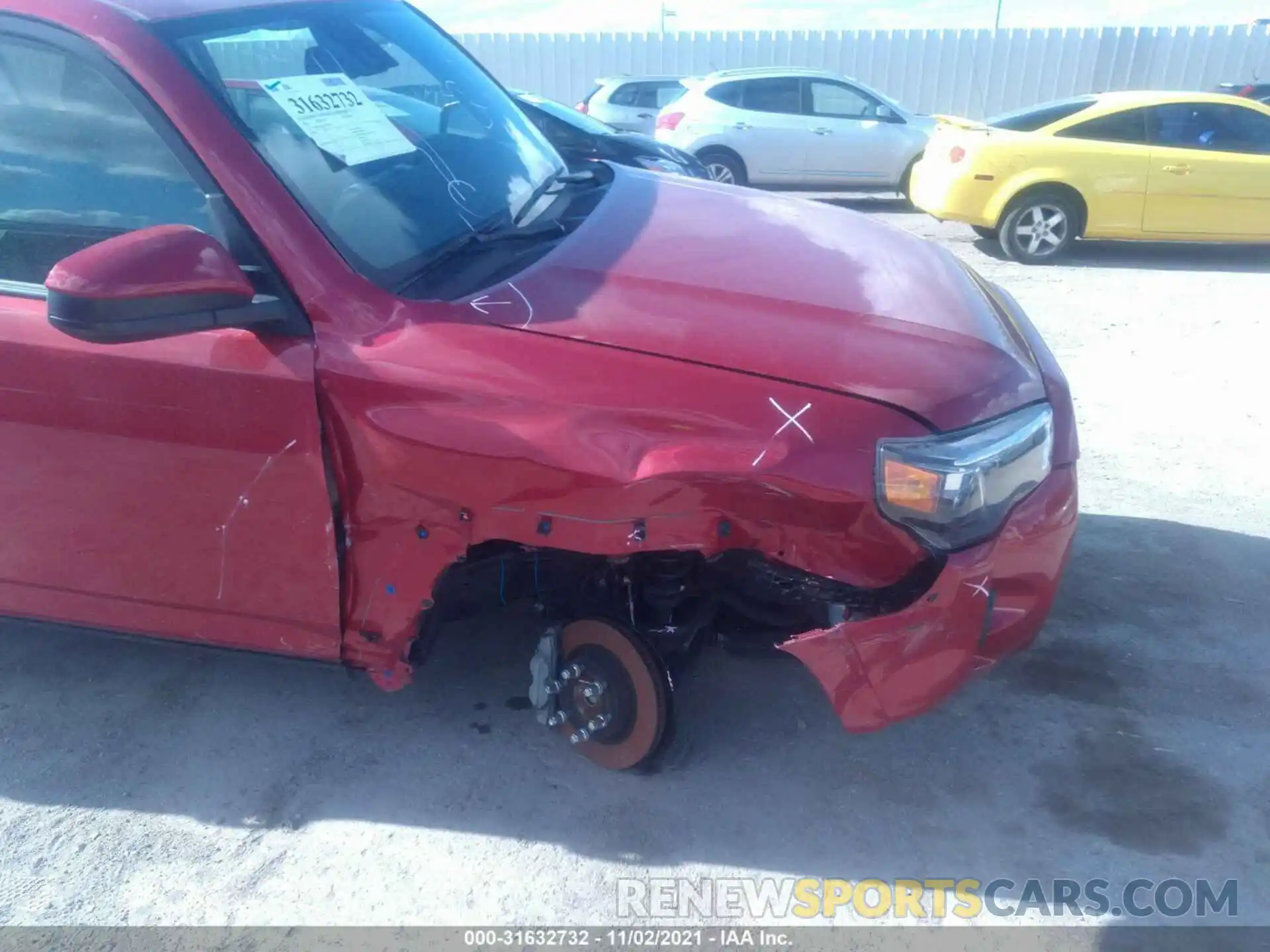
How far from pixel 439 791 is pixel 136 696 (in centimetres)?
111

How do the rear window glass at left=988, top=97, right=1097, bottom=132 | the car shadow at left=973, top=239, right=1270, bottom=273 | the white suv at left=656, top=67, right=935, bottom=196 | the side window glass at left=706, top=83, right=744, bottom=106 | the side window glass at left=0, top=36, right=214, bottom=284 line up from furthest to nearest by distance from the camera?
1. the side window glass at left=706, top=83, right=744, bottom=106
2. the white suv at left=656, top=67, right=935, bottom=196
3. the rear window glass at left=988, top=97, right=1097, bottom=132
4. the car shadow at left=973, top=239, right=1270, bottom=273
5. the side window glass at left=0, top=36, right=214, bottom=284

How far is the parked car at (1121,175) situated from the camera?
27.7ft

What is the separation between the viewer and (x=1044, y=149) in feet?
27.8

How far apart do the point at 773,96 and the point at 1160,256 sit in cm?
502

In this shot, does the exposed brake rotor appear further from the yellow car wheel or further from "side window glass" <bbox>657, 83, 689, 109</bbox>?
"side window glass" <bbox>657, 83, 689, 109</bbox>

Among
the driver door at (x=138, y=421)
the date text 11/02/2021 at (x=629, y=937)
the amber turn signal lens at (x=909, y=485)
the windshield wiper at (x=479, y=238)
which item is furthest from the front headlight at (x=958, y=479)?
the driver door at (x=138, y=421)

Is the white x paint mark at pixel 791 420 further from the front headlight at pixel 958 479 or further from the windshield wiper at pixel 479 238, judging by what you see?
the windshield wiper at pixel 479 238

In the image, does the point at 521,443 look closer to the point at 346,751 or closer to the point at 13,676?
the point at 346,751

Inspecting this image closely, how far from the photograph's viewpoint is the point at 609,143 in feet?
23.4

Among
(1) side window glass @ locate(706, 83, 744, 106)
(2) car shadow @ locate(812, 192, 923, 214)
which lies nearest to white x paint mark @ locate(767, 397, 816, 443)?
(2) car shadow @ locate(812, 192, 923, 214)

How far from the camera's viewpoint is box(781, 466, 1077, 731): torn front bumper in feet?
7.58

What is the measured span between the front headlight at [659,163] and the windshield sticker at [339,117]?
4.05 m

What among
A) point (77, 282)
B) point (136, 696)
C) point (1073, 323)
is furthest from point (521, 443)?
point (1073, 323)

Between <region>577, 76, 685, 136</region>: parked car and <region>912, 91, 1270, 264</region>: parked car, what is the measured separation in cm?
554
